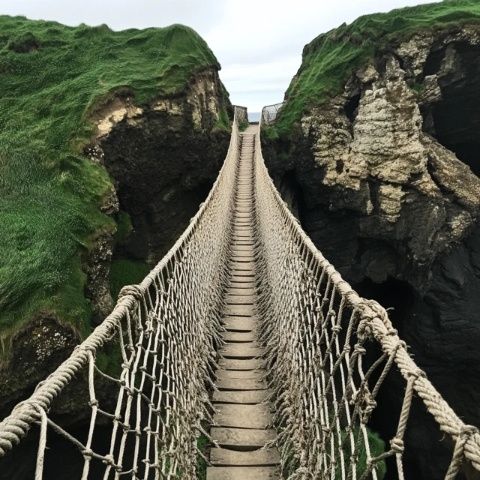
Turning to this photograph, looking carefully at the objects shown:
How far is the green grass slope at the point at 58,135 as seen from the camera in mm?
5316

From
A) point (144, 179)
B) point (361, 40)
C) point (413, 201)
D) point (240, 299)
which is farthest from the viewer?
point (361, 40)

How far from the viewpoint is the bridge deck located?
2.71 metres

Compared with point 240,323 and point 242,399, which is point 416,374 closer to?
point 242,399

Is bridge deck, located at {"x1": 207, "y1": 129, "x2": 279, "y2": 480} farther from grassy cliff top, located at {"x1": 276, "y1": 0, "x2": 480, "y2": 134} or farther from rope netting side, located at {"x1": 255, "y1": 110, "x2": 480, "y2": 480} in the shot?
grassy cliff top, located at {"x1": 276, "y1": 0, "x2": 480, "y2": 134}

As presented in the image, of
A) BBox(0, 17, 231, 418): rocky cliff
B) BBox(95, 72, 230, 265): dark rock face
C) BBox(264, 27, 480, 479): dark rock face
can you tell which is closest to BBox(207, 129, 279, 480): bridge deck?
BBox(0, 17, 231, 418): rocky cliff

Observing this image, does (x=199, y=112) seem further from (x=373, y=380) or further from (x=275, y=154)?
(x=373, y=380)

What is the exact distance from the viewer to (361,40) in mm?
11766

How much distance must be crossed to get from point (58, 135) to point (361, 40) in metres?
8.34

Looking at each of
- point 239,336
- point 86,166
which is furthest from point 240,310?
point 86,166

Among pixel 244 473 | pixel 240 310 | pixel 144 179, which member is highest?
pixel 144 179

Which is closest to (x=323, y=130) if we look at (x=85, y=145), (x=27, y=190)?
(x=85, y=145)

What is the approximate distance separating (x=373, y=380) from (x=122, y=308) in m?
10.7

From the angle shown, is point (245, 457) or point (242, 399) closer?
point (245, 457)

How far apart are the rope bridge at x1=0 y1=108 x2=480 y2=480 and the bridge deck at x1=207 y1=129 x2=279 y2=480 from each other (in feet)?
0.21
